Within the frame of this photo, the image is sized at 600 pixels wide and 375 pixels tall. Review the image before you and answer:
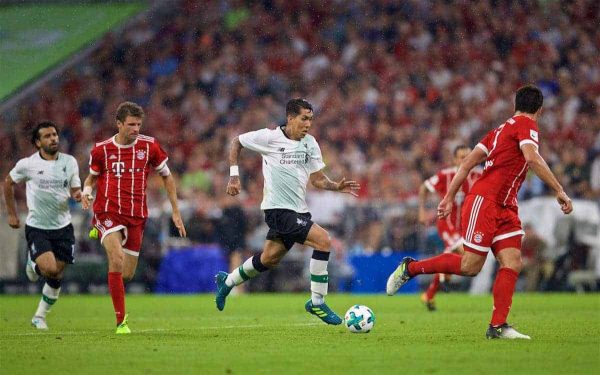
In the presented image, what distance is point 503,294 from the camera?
Result: 9570mm

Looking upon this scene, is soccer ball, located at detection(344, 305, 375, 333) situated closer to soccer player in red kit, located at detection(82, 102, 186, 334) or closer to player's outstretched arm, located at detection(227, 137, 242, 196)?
player's outstretched arm, located at detection(227, 137, 242, 196)

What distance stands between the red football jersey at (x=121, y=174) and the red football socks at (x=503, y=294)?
13.4ft

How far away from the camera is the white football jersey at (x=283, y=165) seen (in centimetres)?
1154

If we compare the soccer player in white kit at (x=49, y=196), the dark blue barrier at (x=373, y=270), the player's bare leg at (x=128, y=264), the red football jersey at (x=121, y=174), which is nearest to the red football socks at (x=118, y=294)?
the player's bare leg at (x=128, y=264)

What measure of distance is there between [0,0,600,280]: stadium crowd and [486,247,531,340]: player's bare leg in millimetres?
12925

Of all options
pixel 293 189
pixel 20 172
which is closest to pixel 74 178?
pixel 20 172

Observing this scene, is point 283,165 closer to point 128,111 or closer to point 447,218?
point 128,111

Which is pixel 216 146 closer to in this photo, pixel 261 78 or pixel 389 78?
pixel 261 78

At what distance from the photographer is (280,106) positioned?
27.5 m

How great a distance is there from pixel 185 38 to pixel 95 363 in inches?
900

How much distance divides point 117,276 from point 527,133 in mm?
4469

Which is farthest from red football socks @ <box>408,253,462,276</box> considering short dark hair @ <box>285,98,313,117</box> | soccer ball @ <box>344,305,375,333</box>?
short dark hair @ <box>285,98,313,117</box>

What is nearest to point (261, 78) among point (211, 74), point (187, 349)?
point (211, 74)

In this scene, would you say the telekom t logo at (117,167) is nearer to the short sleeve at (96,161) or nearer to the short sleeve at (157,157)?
the short sleeve at (96,161)
